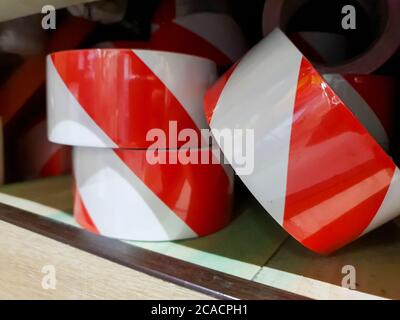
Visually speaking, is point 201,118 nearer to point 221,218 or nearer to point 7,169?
point 221,218

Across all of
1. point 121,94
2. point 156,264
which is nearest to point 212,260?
point 156,264

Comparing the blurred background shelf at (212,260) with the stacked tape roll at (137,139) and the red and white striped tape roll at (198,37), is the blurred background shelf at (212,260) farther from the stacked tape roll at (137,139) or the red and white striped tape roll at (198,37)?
the red and white striped tape roll at (198,37)

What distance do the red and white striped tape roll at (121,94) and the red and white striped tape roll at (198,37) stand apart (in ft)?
0.61

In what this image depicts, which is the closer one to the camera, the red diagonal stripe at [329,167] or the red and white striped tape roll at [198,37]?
the red diagonal stripe at [329,167]

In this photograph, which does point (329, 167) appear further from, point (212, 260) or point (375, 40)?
point (375, 40)

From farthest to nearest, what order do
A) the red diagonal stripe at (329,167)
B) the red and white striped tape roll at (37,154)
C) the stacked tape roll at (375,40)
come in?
the red and white striped tape roll at (37,154) → the stacked tape roll at (375,40) → the red diagonal stripe at (329,167)

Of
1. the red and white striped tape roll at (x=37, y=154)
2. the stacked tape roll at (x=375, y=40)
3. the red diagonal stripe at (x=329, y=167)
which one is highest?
the stacked tape roll at (x=375, y=40)

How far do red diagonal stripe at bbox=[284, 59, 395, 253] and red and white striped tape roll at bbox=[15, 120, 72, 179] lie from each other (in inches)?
22.5

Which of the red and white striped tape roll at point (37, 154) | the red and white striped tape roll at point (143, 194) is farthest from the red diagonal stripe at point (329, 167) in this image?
the red and white striped tape roll at point (37, 154)

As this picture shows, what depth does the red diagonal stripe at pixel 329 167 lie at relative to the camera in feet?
0.96

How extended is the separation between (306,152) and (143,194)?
0.19 m

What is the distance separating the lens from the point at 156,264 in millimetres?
340

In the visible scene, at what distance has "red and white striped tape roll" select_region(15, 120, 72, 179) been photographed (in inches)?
28.7

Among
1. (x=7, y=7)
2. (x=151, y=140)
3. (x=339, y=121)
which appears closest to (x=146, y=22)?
(x=7, y=7)
